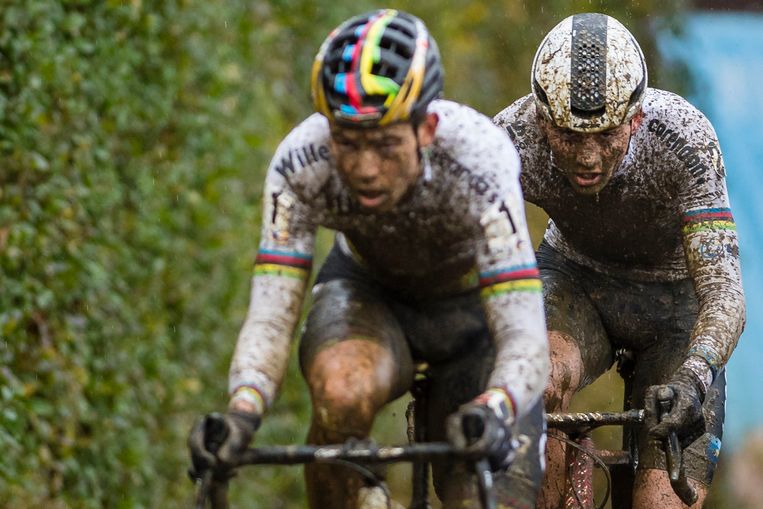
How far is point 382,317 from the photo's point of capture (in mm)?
5590

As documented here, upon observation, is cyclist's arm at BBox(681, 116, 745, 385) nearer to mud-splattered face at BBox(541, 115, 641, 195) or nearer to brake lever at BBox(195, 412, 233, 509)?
mud-splattered face at BBox(541, 115, 641, 195)

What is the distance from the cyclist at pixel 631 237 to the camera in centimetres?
641

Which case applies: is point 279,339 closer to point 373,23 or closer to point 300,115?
point 373,23

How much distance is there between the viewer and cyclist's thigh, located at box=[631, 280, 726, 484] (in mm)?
6840

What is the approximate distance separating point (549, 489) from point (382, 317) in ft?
4.93

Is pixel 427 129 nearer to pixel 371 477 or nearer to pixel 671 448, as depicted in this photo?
pixel 371 477

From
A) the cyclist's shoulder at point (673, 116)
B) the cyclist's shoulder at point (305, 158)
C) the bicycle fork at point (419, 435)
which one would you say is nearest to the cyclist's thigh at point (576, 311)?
the cyclist's shoulder at point (673, 116)

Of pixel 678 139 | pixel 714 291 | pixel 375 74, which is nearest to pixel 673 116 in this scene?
pixel 678 139

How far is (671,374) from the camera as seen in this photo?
7.00 metres

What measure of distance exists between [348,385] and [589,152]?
5.89 ft

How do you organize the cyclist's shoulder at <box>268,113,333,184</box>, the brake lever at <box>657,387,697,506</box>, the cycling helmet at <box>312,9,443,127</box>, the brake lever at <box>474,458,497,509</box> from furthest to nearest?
the brake lever at <box>657,387,697,506</box>
the cyclist's shoulder at <box>268,113,333,184</box>
the cycling helmet at <box>312,9,443,127</box>
the brake lever at <box>474,458,497,509</box>

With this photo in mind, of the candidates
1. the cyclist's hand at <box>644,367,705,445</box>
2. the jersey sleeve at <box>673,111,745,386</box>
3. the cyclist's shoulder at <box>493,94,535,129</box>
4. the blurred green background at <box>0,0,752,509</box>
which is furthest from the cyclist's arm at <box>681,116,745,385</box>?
the blurred green background at <box>0,0,752,509</box>

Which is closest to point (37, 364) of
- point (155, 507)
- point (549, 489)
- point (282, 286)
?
point (155, 507)

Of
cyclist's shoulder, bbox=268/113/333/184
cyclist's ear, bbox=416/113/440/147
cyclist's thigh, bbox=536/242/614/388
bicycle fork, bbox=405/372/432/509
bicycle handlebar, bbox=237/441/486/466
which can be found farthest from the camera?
cyclist's thigh, bbox=536/242/614/388
